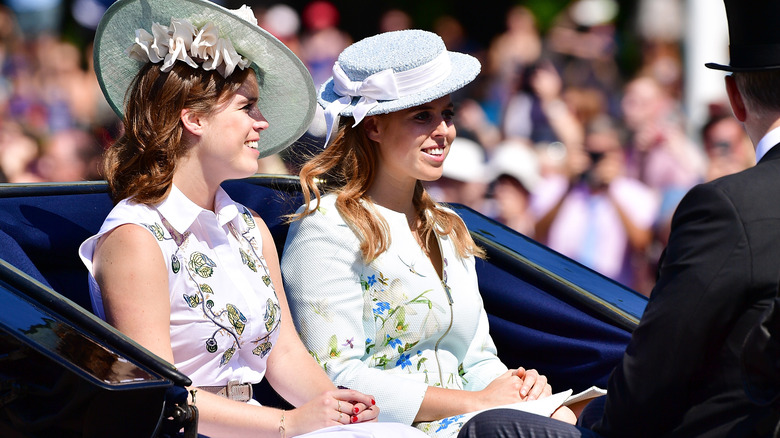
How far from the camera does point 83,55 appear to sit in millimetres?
5691

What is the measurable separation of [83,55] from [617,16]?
11.3 feet

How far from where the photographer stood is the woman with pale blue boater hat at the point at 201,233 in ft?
6.71

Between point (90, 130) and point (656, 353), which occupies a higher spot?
point (656, 353)

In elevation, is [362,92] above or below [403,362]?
above

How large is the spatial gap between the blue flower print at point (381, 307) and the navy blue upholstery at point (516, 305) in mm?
433

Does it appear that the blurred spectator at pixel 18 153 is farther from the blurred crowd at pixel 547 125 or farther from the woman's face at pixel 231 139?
the woman's face at pixel 231 139

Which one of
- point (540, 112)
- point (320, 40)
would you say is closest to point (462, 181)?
point (540, 112)

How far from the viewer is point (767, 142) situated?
1631mm

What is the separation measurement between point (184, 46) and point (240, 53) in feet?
0.73

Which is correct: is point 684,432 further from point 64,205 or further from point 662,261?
point 64,205

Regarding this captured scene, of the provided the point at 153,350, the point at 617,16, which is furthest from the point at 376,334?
the point at 617,16

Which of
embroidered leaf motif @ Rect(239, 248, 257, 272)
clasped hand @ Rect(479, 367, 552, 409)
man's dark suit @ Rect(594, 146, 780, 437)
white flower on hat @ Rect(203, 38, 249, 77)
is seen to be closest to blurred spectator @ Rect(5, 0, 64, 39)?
white flower on hat @ Rect(203, 38, 249, 77)

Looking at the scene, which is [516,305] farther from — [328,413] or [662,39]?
[662,39]

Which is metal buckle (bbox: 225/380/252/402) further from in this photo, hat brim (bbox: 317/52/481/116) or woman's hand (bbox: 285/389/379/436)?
hat brim (bbox: 317/52/481/116)
